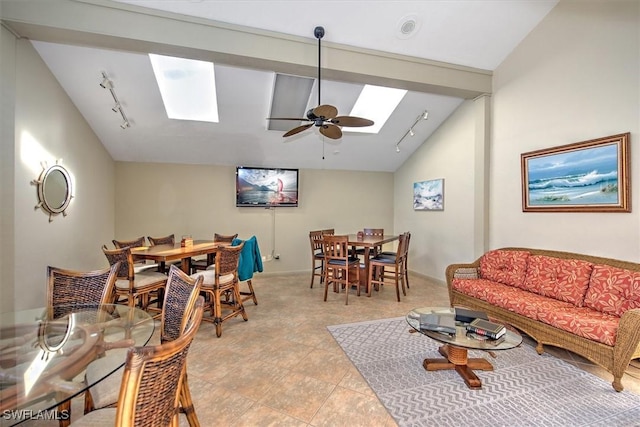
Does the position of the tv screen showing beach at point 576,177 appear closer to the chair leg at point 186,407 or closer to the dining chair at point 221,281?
the dining chair at point 221,281

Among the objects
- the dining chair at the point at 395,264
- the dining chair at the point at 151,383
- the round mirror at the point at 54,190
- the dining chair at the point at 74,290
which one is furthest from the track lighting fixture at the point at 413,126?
the round mirror at the point at 54,190

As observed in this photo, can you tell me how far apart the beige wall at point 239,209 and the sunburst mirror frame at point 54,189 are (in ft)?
5.12

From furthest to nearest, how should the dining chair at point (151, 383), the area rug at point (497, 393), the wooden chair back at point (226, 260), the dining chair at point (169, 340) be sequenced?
the wooden chair back at point (226, 260)
the area rug at point (497, 393)
the dining chair at point (169, 340)
the dining chair at point (151, 383)

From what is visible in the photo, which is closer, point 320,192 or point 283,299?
point 283,299

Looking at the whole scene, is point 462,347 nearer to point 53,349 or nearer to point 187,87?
point 53,349

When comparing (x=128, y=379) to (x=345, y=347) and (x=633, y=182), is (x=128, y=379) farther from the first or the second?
(x=633, y=182)

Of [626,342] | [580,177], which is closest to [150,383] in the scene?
[626,342]

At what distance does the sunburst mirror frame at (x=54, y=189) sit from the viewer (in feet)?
10.2

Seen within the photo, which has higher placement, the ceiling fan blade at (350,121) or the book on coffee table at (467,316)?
the ceiling fan blade at (350,121)

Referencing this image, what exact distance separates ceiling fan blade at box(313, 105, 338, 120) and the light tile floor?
2.31m

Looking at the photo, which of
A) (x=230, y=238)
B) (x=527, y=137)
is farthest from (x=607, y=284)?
(x=230, y=238)

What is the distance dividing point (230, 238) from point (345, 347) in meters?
2.61

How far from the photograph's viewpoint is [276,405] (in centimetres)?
198

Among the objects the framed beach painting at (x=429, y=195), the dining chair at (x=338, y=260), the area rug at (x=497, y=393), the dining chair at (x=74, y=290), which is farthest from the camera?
the framed beach painting at (x=429, y=195)
